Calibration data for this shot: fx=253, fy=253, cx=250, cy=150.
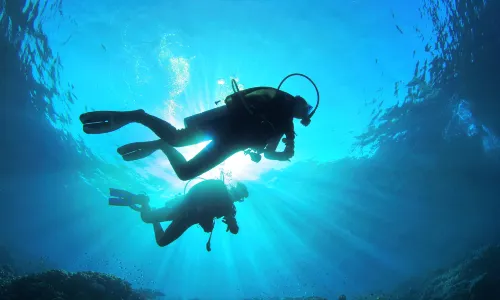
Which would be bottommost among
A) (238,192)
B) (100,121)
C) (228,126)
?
(228,126)

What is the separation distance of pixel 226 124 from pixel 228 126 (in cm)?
5

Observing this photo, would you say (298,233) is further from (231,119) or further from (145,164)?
(231,119)

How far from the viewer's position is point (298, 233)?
137 ft

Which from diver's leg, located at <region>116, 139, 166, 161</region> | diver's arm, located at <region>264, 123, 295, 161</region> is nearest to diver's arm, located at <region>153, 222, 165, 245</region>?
diver's leg, located at <region>116, 139, 166, 161</region>

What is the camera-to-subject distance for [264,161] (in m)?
24.1

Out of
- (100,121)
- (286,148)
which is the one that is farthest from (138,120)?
(286,148)

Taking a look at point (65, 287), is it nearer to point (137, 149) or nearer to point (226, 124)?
point (137, 149)

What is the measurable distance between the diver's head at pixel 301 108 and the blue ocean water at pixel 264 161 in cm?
961

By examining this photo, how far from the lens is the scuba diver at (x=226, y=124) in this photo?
3586 millimetres

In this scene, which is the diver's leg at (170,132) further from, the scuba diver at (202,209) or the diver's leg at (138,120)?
the scuba diver at (202,209)

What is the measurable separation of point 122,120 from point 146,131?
56.2 ft

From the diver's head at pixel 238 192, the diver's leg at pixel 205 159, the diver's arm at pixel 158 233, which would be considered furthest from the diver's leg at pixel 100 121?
the diver's head at pixel 238 192

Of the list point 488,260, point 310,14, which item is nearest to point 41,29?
point 310,14

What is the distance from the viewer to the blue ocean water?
12758 millimetres
